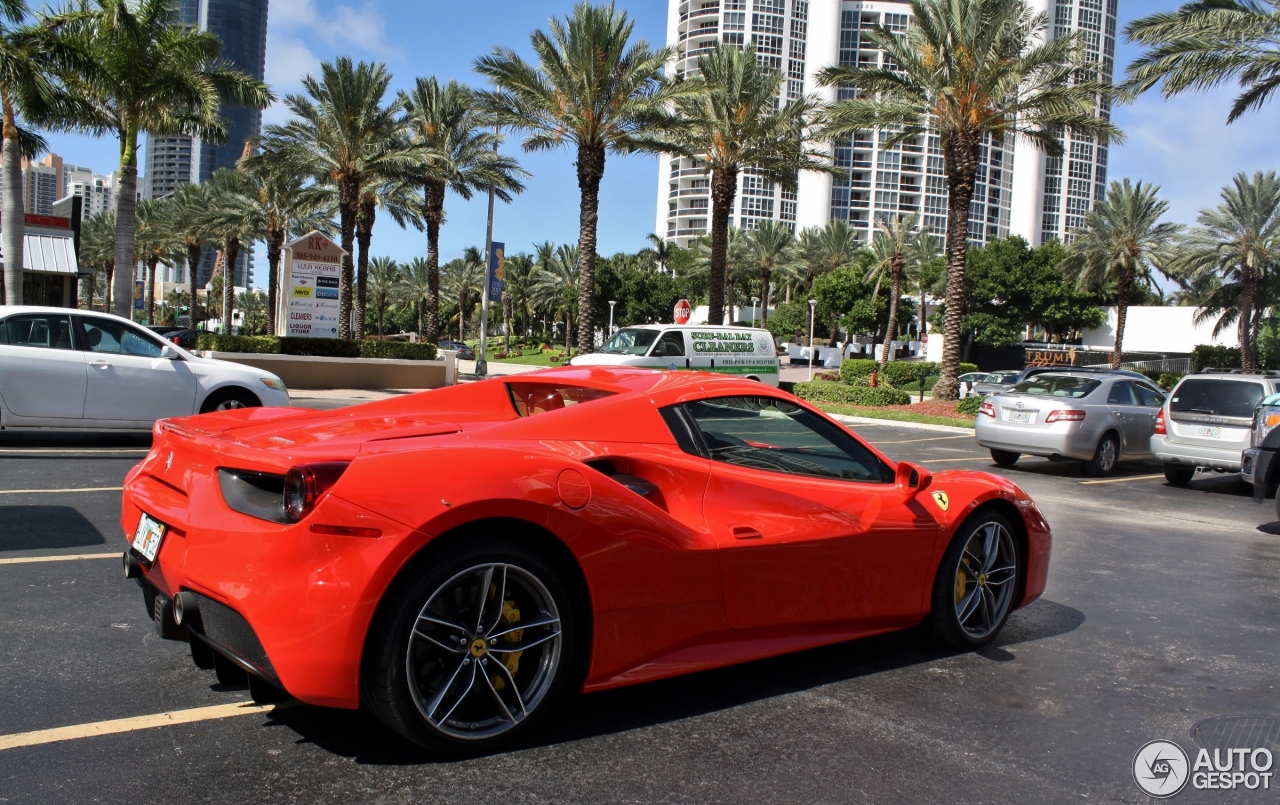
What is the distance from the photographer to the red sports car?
3.01m

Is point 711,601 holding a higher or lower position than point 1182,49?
lower

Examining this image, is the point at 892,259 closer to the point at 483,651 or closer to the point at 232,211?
the point at 232,211

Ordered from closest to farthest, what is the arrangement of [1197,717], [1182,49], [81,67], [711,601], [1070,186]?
[711,601] < [1197,717] < [1182,49] < [81,67] < [1070,186]

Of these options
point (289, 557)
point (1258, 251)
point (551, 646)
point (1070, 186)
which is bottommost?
point (551, 646)

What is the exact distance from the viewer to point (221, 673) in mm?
3510

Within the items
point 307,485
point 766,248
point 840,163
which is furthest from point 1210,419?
point 840,163

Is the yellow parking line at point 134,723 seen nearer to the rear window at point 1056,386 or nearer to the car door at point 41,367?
the car door at point 41,367

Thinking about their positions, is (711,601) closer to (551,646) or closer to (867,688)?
(551,646)

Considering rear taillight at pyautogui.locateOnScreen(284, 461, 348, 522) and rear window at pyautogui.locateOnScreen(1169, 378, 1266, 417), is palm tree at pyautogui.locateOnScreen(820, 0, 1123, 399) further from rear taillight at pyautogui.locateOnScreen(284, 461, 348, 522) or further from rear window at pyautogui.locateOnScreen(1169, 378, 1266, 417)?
rear taillight at pyautogui.locateOnScreen(284, 461, 348, 522)

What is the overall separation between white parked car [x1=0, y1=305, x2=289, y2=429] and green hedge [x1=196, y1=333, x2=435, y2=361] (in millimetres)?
15057

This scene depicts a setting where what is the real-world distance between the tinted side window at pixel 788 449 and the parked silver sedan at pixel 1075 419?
9.54 metres

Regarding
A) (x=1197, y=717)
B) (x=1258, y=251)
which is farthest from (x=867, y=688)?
(x=1258, y=251)

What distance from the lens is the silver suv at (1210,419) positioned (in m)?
12.1

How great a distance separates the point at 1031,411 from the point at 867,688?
1024 centimetres
